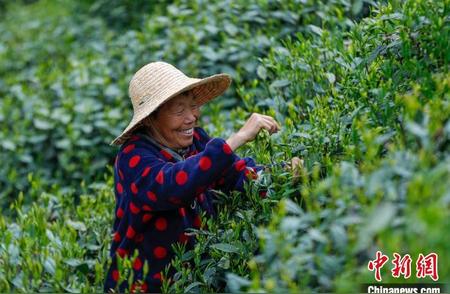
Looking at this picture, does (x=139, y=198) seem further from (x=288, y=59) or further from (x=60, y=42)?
(x=60, y=42)

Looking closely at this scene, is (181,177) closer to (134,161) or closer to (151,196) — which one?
(151,196)

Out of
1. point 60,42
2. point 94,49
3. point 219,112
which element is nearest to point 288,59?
point 219,112

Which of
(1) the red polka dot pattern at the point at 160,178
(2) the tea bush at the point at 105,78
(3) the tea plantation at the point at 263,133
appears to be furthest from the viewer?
(2) the tea bush at the point at 105,78

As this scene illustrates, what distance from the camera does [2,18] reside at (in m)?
8.28

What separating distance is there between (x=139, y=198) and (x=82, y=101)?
2613mm

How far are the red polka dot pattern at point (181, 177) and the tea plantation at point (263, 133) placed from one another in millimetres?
277

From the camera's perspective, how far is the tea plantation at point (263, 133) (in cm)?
182

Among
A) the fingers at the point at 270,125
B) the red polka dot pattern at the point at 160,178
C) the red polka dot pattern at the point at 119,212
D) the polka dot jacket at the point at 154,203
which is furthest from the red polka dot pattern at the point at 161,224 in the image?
the fingers at the point at 270,125

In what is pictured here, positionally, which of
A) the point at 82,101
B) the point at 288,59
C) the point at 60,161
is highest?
the point at 288,59

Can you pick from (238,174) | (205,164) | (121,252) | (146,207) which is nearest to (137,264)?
(121,252)

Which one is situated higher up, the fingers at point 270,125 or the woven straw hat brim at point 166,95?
the woven straw hat brim at point 166,95

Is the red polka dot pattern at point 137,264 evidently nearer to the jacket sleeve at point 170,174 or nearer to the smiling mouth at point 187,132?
the jacket sleeve at point 170,174

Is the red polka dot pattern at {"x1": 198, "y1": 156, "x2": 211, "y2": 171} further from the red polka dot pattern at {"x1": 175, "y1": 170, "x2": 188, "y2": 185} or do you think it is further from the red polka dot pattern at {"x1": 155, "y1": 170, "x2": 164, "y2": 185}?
the red polka dot pattern at {"x1": 155, "y1": 170, "x2": 164, "y2": 185}

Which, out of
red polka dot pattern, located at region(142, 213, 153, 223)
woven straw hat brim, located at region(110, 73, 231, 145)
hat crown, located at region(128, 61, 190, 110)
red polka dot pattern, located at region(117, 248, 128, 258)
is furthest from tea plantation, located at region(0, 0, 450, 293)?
hat crown, located at region(128, 61, 190, 110)
